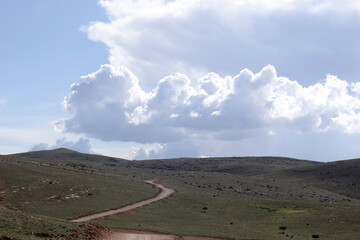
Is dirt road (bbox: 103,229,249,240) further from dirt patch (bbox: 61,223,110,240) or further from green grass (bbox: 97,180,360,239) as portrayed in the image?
green grass (bbox: 97,180,360,239)

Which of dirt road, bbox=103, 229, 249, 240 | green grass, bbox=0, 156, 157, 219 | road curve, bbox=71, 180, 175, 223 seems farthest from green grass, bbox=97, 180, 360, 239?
green grass, bbox=0, 156, 157, 219

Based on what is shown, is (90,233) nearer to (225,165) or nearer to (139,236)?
(139,236)

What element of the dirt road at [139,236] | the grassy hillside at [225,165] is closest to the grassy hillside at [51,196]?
the dirt road at [139,236]

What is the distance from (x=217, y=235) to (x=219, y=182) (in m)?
62.8

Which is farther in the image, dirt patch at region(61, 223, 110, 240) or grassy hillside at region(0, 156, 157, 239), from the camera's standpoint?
grassy hillside at region(0, 156, 157, 239)

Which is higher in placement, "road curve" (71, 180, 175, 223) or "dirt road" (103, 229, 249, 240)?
"road curve" (71, 180, 175, 223)

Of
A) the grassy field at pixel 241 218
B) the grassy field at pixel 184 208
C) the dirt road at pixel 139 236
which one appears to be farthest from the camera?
Result: the grassy field at pixel 184 208

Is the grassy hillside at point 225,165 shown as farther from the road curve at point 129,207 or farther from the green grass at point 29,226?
the green grass at point 29,226

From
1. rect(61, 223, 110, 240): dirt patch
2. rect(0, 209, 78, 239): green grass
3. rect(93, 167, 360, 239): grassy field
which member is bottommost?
rect(93, 167, 360, 239): grassy field

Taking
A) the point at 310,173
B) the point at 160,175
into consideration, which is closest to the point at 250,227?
the point at 160,175

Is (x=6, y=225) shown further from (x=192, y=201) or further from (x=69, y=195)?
(x=192, y=201)

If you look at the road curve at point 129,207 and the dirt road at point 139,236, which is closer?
the dirt road at point 139,236

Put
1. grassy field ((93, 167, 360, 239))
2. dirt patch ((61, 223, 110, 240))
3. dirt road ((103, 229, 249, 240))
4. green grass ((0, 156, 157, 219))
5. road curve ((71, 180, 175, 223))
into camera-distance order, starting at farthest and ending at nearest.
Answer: green grass ((0, 156, 157, 219)) < road curve ((71, 180, 175, 223)) < grassy field ((93, 167, 360, 239)) < dirt road ((103, 229, 249, 240)) < dirt patch ((61, 223, 110, 240))

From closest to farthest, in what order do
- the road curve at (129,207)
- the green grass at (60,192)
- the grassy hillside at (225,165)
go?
the road curve at (129,207) < the green grass at (60,192) < the grassy hillside at (225,165)
